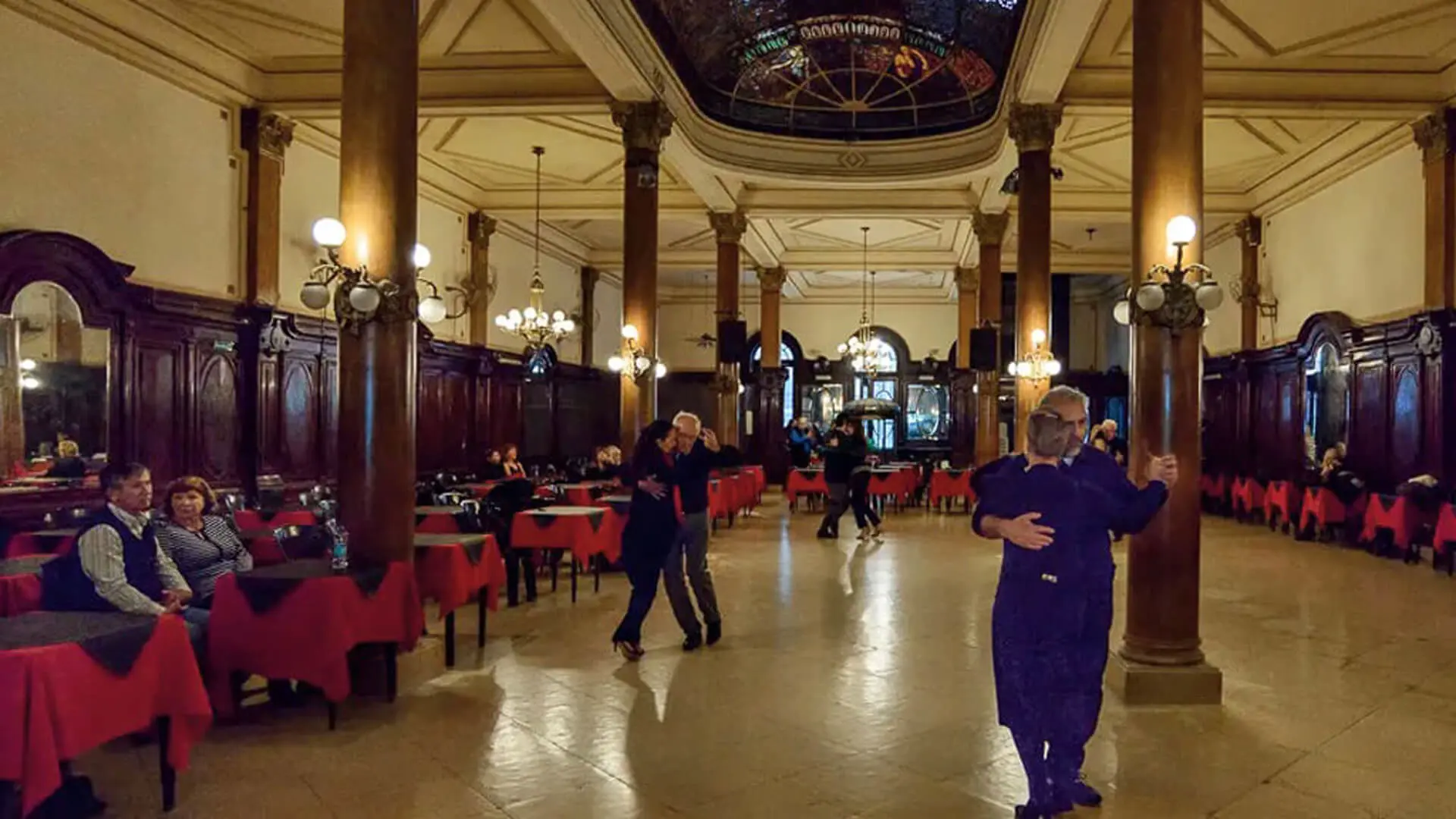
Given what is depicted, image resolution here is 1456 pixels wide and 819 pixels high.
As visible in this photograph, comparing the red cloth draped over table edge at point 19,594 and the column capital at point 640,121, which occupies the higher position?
the column capital at point 640,121

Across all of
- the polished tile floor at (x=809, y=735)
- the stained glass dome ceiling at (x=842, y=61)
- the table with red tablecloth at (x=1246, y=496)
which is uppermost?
the stained glass dome ceiling at (x=842, y=61)

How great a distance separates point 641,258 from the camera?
1166 cm

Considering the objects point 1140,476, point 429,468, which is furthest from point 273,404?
point 1140,476

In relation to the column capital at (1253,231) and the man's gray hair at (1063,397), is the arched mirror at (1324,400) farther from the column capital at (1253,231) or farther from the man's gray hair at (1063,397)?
the man's gray hair at (1063,397)

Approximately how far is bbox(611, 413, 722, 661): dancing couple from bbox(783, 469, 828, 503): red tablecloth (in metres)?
9.30

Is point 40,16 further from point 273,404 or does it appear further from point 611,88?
point 611,88

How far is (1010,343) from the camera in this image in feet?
77.2

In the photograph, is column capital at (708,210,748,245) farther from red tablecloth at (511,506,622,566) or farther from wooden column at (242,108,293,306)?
red tablecloth at (511,506,622,566)

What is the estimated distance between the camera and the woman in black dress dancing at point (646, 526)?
568 centimetres

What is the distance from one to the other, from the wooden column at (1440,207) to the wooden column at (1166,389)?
724 cm

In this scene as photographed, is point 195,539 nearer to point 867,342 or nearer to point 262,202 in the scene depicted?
point 262,202

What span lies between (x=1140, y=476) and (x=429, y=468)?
11152 millimetres

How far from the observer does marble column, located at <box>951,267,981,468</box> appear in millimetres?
20234

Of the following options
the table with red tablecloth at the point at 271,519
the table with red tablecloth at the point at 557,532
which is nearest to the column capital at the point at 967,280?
the table with red tablecloth at the point at 557,532
